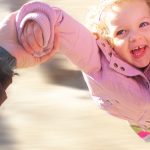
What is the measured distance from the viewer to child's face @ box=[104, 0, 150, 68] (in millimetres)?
1183

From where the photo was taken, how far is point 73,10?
109 inches

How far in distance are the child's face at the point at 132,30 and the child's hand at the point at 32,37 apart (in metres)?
0.24

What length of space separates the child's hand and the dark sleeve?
0.03 m

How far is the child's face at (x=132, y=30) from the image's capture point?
118 cm

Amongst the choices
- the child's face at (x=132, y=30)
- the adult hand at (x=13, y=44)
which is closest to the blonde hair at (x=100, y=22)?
the child's face at (x=132, y=30)

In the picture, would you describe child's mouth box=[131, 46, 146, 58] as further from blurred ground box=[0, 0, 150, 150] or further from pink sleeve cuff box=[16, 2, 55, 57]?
blurred ground box=[0, 0, 150, 150]

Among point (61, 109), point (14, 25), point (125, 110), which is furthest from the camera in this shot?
point (61, 109)

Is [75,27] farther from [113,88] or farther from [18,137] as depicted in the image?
[18,137]

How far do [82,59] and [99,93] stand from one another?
12 cm

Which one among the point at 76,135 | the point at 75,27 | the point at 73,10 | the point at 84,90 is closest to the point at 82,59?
the point at 75,27

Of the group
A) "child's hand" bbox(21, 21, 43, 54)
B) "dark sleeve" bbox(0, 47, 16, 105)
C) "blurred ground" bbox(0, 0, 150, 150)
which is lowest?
"blurred ground" bbox(0, 0, 150, 150)

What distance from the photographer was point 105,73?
118 cm

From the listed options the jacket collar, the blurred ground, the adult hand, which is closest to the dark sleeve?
the adult hand

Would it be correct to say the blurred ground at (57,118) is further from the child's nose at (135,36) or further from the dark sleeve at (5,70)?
the dark sleeve at (5,70)
